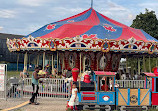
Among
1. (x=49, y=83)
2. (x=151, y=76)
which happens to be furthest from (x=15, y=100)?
(x=151, y=76)

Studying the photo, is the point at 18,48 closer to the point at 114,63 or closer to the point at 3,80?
the point at 3,80

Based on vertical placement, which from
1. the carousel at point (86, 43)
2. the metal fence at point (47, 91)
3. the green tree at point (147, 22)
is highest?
the green tree at point (147, 22)

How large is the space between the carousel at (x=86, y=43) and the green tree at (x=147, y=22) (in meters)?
19.5

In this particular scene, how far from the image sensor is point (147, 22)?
41062 millimetres

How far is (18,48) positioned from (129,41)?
7199 millimetres

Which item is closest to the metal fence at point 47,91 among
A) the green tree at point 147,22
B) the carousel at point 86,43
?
the carousel at point 86,43

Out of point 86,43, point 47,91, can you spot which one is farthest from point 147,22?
point 47,91

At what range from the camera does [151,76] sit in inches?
451

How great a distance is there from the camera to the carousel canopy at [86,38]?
16.5 m

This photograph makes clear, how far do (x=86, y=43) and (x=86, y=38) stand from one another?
1.01ft

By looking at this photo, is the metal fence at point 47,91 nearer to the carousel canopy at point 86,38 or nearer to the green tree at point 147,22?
the carousel canopy at point 86,38

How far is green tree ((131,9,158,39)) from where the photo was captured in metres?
40.3

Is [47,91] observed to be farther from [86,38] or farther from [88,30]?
[88,30]

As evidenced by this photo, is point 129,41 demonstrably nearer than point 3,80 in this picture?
No
